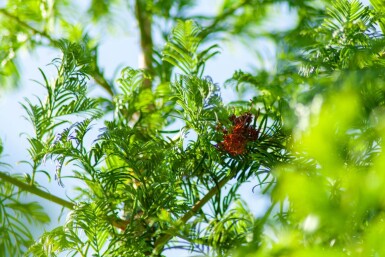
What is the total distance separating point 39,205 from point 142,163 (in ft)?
0.84

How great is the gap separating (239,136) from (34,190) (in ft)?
0.83

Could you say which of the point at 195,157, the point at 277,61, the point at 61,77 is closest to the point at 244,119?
the point at 195,157

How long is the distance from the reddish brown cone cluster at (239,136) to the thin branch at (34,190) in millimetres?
216

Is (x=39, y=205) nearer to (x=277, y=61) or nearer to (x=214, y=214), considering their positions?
(x=214, y=214)

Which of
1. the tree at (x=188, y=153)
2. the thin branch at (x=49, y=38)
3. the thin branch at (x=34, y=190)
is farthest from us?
the thin branch at (x=49, y=38)

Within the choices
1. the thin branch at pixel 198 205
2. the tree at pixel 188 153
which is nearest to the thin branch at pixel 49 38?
the tree at pixel 188 153

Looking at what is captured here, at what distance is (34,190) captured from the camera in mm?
820

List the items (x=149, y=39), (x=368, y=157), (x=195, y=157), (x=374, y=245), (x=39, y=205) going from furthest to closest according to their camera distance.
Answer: (x=149, y=39), (x=39, y=205), (x=195, y=157), (x=368, y=157), (x=374, y=245)

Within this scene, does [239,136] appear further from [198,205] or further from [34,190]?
[34,190]

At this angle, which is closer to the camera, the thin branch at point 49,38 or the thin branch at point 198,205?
the thin branch at point 198,205

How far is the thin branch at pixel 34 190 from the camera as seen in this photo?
82 centimetres

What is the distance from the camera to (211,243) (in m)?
0.69

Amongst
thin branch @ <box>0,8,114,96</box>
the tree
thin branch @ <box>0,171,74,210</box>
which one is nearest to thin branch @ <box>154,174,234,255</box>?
the tree

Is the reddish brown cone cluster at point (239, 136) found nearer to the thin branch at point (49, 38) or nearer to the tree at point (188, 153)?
the tree at point (188, 153)
